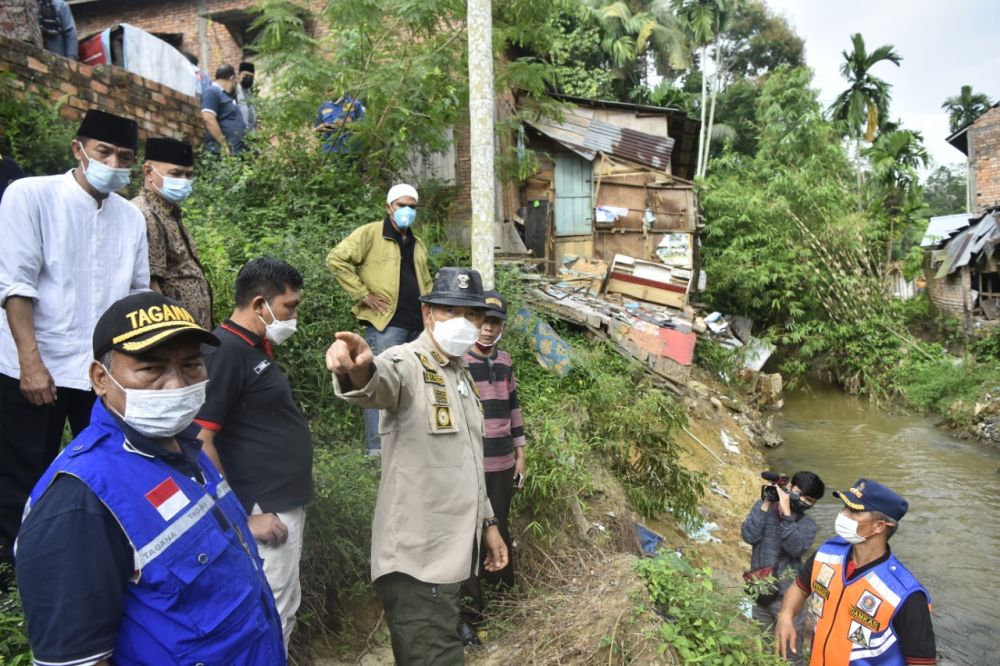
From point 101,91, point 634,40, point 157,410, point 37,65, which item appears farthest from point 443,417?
point 634,40

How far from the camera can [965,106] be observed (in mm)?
29781

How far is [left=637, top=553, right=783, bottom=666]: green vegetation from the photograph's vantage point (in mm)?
3006

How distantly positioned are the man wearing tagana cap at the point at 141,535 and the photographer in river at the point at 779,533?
10.9ft

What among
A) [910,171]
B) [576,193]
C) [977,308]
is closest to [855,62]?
[910,171]

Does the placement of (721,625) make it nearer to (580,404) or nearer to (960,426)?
(580,404)

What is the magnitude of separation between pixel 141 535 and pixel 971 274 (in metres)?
20.3

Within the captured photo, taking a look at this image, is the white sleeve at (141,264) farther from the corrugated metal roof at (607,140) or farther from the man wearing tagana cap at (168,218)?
the corrugated metal roof at (607,140)

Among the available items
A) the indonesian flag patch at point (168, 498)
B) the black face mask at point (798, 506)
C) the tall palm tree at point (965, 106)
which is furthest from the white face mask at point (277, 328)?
the tall palm tree at point (965, 106)

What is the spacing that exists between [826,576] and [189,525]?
9.20ft

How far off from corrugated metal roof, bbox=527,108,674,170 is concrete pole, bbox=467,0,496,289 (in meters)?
8.94

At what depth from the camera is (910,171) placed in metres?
20.5

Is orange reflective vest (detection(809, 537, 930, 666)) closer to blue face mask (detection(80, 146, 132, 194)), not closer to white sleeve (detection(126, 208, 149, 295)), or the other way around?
white sleeve (detection(126, 208, 149, 295))

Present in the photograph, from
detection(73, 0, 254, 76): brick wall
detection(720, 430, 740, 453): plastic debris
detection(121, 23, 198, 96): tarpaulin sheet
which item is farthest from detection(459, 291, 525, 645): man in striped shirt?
detection(73, 0, 254, 76): brick wall

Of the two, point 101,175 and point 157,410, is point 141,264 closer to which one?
point 101,175
